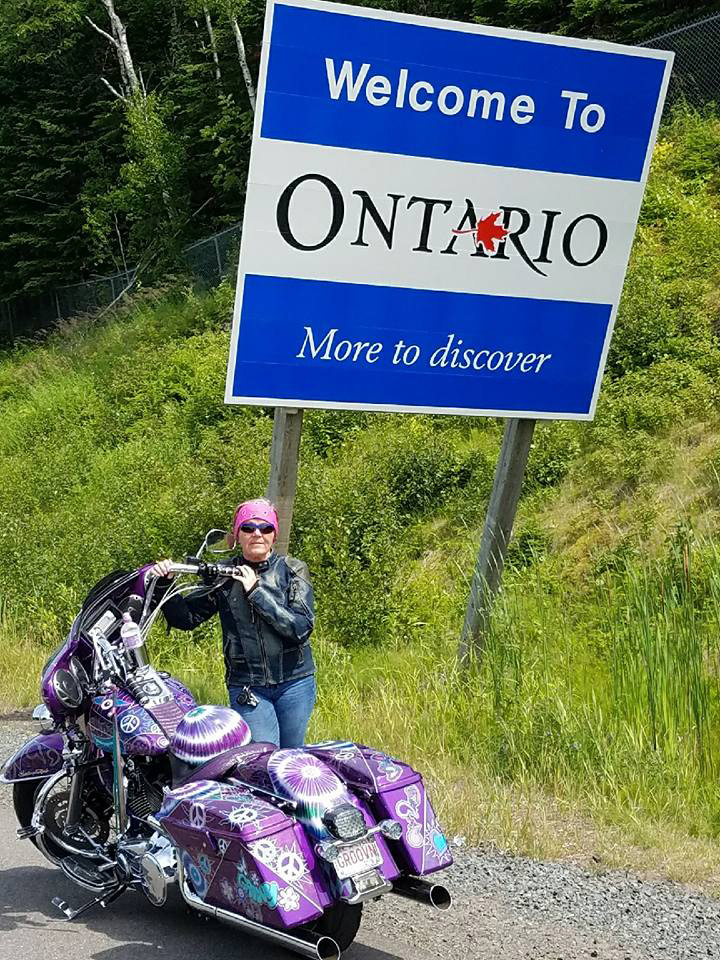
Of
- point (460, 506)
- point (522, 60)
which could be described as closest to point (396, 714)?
point (522, 60)

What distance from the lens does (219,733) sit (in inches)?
187

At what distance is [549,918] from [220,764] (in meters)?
1.50

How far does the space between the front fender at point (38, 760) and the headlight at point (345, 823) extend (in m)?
1.71

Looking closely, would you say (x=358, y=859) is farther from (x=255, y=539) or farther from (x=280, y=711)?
(x=255, y=539)

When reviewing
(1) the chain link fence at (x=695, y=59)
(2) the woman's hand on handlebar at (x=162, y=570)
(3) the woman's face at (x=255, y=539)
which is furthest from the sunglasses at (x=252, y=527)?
(1) the chain link fence at (x=695, y=59)

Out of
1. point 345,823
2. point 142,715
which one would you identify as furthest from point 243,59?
point 345,823

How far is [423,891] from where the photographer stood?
436 cm

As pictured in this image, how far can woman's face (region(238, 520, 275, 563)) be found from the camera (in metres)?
5.25

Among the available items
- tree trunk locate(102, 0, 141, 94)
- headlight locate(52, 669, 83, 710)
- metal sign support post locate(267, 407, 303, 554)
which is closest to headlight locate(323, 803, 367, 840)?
headlight locate(52, 669, 83, 710)

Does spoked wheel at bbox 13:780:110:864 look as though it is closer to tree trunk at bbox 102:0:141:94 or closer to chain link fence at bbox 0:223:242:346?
chain link fence at bbox 0:223:242:346

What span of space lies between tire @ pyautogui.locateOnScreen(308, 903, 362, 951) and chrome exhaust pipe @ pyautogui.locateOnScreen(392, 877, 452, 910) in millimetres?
168

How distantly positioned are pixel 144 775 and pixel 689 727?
3.00 metres

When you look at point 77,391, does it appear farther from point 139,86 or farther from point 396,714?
point 396,714

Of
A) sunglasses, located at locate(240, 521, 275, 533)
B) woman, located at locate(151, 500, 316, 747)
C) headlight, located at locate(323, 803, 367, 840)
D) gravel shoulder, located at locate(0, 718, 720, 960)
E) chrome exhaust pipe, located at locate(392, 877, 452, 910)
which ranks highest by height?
sunglasses, located at locate(240, 521, 275, 533)
